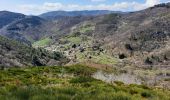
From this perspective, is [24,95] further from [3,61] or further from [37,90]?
[3,61]

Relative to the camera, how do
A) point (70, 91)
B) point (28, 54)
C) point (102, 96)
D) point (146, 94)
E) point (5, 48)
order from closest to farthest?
1. point (102, 96)
2. point (70, 91)
3. point (146, 94)
4. point (5, 48)
5. point (28, 54)

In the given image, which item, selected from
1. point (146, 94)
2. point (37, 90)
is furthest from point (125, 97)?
point (146, 94)

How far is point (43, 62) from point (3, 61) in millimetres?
44355

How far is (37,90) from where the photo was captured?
15.0m

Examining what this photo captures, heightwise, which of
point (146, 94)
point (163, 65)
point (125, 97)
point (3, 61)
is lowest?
point (163, 65)

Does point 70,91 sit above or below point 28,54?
above

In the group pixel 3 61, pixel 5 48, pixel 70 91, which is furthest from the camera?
pixel 5 48

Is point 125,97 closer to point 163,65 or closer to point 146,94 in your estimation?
point 146,94

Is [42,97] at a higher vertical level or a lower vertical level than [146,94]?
higher

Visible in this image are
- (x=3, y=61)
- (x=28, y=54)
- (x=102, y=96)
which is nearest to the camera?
(x=102, y=96)

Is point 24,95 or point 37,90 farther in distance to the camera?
point 37,90

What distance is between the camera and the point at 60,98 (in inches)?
538

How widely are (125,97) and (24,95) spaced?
399 centimetres

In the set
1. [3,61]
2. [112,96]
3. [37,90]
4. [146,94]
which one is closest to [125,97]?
[112,96]
